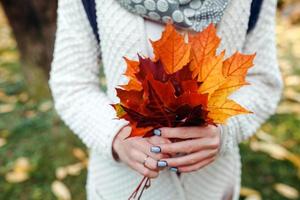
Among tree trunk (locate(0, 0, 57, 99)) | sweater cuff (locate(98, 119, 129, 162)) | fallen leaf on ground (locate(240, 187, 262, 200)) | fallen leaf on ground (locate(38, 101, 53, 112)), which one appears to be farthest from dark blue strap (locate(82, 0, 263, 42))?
fallen leaf on ground (locate(38, 101, 53, 112))

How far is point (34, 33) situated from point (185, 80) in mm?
1980

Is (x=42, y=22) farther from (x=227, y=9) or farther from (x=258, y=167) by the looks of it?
(x=227, y=9)

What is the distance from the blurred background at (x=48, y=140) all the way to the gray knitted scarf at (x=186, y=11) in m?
1.22

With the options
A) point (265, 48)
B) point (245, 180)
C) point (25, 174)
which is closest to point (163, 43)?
Answer: point (265, 48)

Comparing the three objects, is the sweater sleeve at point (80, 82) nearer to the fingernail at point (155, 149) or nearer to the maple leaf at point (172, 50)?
the fingernail at point (155, 149)

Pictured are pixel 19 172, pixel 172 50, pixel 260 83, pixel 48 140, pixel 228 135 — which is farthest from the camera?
pixel 48 140

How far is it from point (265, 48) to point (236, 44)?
0.28ft

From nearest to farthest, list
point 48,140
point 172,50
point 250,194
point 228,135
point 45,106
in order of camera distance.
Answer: point 172,50 → point 228,135 → point 250,194 → point 48,140 → point 45,106

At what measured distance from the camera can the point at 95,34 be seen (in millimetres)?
1018

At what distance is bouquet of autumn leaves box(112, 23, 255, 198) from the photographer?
28.7 inches

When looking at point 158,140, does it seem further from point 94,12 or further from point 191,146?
point 94,12

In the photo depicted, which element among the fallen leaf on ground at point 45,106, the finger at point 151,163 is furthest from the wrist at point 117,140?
the fallen leaf on ground at point 45,106

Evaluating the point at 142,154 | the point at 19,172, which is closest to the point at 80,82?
the point at 142,154

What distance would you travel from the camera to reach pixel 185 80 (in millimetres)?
739
